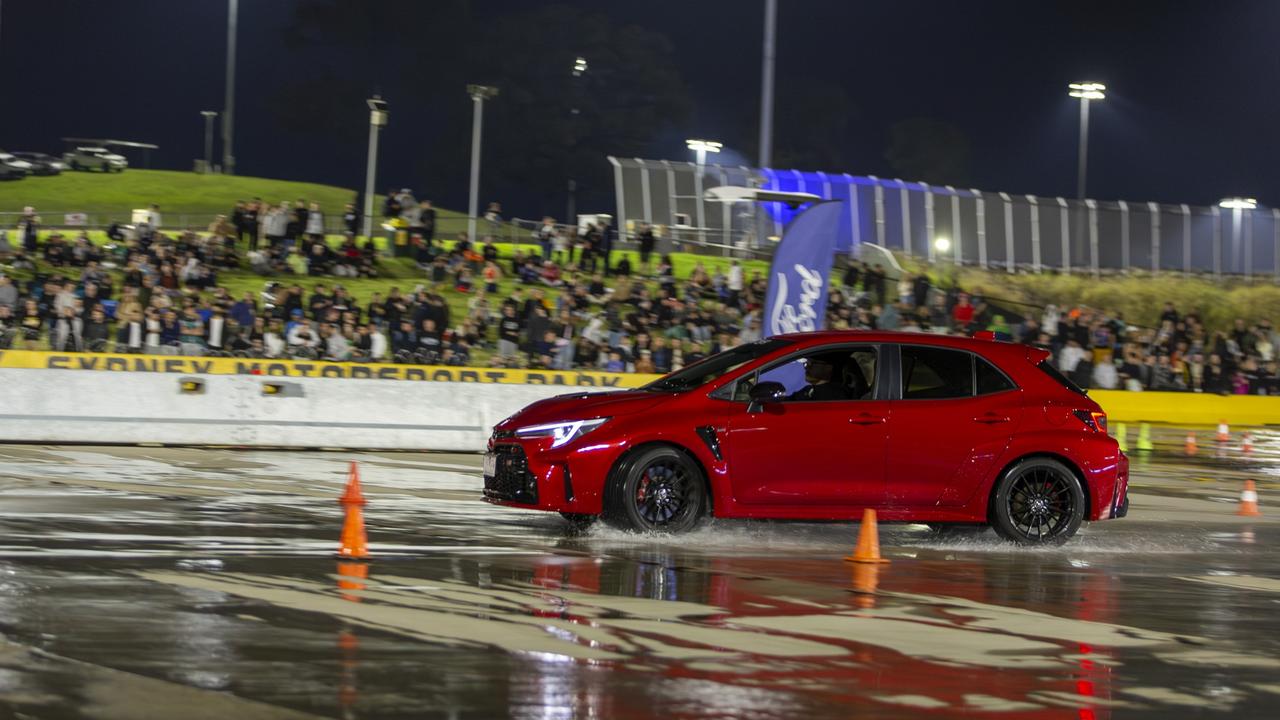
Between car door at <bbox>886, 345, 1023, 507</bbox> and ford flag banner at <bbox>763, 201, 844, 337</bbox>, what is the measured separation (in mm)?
8080

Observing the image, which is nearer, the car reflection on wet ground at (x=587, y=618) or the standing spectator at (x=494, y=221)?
the car reflection on wet ground at (x=587, y=618)

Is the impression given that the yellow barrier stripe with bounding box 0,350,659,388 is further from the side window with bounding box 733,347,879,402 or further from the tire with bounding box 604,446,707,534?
the tire with bounding box 604,446,707,534

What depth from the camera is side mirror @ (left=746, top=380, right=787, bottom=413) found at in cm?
1162

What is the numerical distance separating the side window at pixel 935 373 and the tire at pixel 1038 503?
2.52 feet

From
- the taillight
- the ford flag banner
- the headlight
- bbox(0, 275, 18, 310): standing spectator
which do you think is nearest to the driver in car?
the headlight

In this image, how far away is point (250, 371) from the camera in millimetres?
22562

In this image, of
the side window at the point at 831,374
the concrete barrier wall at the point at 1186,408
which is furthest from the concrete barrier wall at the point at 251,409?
the concrete barrier wall at the point at 1186,408

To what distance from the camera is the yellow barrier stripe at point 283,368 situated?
22.1m

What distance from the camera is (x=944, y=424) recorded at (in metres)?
12.1

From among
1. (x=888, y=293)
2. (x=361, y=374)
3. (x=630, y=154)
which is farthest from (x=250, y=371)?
(x=630, y=154)

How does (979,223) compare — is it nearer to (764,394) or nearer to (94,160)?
(764,394)

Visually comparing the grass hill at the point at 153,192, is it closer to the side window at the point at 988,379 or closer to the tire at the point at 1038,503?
the side window at the point at 988,379

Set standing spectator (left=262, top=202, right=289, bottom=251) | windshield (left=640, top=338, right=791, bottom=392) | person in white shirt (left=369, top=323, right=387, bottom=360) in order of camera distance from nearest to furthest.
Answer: windshield (left=640, top=338, right=791, bottom=392)
person in white shirt (left=369, top=323, right=387, bottom=360)
standing spectator (left=262, top=202, right=289, bottom=251)

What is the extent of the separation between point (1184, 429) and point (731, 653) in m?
28.3
